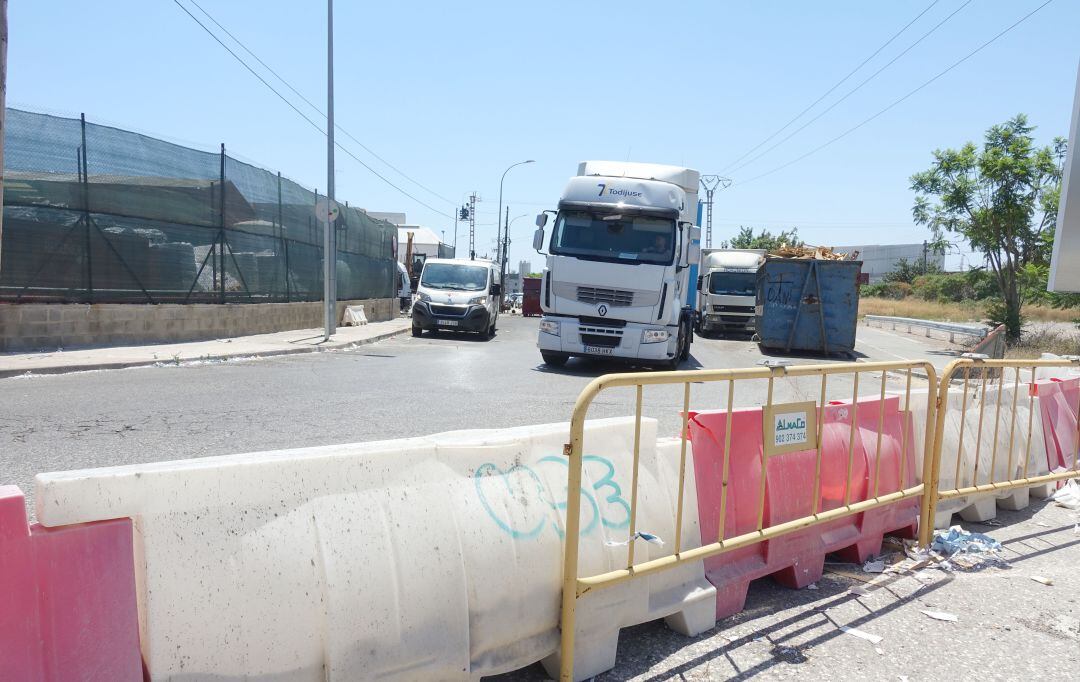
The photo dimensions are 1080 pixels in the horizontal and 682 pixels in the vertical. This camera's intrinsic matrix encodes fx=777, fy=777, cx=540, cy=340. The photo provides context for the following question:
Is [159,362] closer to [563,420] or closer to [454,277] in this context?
[563,420]

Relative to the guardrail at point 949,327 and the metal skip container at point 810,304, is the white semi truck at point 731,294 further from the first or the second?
the guardrail at point 949,327

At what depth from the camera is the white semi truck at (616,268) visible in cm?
1287

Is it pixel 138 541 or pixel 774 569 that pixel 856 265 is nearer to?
pixel 774 569

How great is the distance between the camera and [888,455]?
4887mm

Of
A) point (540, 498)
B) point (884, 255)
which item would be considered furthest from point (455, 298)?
point (884, 255)

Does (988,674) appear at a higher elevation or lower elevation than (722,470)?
lower

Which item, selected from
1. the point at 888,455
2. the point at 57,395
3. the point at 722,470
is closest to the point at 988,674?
the point at 722,470

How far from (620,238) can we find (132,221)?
8.45 meters

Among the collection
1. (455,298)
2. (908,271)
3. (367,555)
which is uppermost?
(908,271)

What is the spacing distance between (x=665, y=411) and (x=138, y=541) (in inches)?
291

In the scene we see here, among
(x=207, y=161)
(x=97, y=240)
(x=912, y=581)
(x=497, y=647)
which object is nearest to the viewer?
(x=497, y=647)

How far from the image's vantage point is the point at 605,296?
13.0 metres

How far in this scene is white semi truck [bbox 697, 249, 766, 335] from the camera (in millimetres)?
25828

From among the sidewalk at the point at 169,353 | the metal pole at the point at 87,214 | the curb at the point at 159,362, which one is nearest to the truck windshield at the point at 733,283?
the sidewalk at the point at 169,353
